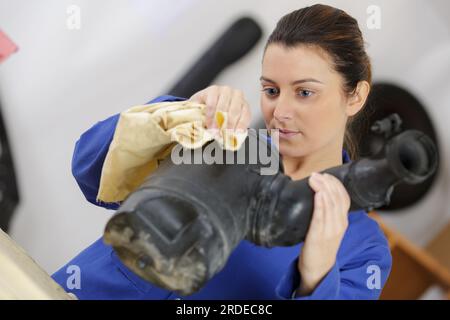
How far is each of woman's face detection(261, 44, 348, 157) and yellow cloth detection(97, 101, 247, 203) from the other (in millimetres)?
104

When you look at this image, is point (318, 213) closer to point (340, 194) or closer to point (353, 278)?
point (340, 194)

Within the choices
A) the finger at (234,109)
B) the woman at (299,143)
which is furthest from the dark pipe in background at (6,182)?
the finger at (234,109)

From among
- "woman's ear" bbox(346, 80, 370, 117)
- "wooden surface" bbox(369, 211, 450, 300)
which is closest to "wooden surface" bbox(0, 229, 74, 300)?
"woman's ear" bbox(346, 80, 370, 117)

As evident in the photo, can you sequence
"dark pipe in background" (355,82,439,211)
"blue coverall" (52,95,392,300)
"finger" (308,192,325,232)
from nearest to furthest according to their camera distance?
1. "finger" (308,192,325,232)
2. "blue coverall" (52,95,392,300)
3. "dark pipe in background" (355,82,439,211)

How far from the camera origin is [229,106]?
463 millimetres

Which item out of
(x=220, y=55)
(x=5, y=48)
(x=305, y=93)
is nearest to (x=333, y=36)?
(x=305, y=93)

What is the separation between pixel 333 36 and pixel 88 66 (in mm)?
621

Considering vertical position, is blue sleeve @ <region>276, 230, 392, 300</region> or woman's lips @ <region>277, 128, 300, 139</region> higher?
woman's lips @ <region>277, 128, 300, 139</region>

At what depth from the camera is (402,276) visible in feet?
4.09

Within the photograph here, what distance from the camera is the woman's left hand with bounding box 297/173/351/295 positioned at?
1.42 ft

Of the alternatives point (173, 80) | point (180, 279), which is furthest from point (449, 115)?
point (180, 279)

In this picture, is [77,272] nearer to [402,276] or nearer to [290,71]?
[290,71]

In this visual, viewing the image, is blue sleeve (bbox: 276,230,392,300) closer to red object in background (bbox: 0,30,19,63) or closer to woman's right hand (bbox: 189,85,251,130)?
woman's right hand (bbox: 189,85,251,130)

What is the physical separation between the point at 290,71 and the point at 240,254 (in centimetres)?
17
